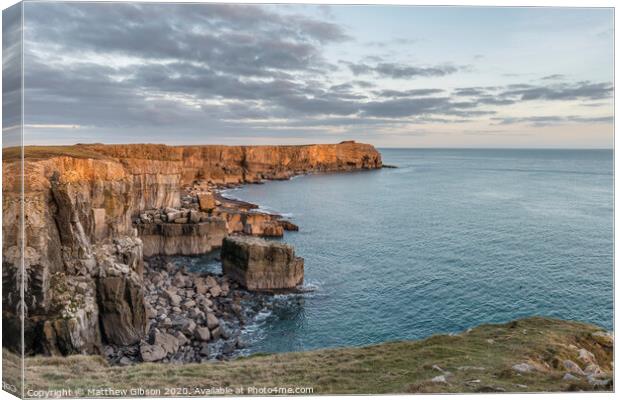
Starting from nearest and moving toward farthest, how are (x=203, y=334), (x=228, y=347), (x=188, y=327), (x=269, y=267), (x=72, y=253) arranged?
(x=72, y=253), (x=228, y=347), (x=203, y=334), (x=188, y=327), (x=269, y=267)

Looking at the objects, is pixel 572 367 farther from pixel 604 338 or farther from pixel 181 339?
pixel 181 339

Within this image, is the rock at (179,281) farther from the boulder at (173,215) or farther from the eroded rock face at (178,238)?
the boulder at (173,215)

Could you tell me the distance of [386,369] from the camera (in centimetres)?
1852

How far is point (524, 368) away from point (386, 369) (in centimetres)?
484

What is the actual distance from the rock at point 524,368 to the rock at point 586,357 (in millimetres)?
3268

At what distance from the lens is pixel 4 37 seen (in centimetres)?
1727

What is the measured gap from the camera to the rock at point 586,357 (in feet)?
63.7

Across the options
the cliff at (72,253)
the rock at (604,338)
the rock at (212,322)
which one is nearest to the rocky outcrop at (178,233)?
the cliff at (72,253)

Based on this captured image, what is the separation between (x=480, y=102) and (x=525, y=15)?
22.8ft

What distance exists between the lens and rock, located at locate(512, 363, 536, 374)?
1716 centimetres

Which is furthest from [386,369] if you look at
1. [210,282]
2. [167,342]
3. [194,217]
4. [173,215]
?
[173,215]

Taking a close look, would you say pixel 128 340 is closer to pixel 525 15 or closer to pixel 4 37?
pixel 4 37

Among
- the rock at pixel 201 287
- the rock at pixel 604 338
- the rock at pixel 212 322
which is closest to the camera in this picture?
the rock at pixel 604 338

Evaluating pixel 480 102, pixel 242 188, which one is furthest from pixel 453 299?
pixel 242 188
